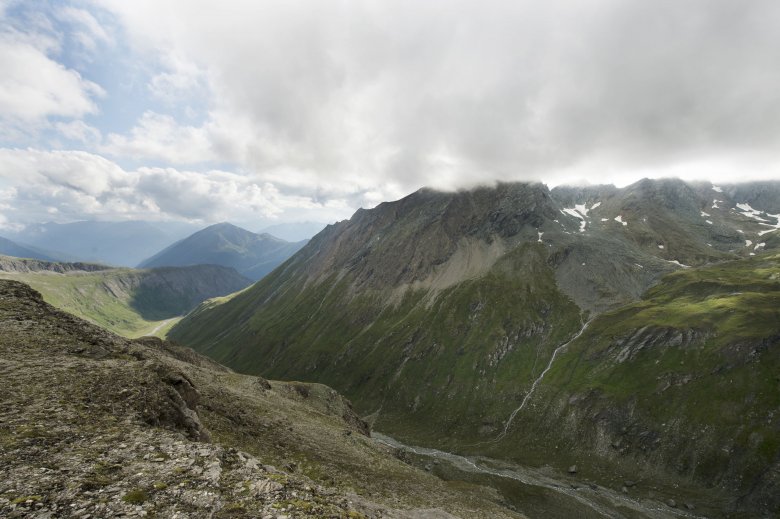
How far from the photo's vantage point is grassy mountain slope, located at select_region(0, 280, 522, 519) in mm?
17547

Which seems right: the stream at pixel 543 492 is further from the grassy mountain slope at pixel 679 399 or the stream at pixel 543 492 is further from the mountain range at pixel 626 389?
the grassy mountain slope at pixel 679 399

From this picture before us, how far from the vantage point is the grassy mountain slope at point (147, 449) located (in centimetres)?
1755

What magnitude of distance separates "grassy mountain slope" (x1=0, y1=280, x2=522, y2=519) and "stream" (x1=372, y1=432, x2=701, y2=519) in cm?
2951

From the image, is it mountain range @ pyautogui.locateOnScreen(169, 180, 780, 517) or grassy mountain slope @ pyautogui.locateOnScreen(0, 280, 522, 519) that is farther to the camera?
mountain range @ pyautogui.locateOnScreen(169, 180, 780, 517)

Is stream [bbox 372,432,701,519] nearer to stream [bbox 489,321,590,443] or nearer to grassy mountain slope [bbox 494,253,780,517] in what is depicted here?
grassy mountain slope [bbox 494,253,780,517]

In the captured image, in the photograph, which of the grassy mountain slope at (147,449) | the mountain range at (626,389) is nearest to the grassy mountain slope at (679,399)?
the mountain range at (626,389)

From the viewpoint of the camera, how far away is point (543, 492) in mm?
97125

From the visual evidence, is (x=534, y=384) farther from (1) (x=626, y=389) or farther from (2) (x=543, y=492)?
(2) (x=543, y=492)

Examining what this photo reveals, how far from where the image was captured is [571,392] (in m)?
136

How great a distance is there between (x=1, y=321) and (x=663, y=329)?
565ft

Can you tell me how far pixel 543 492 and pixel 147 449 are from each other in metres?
105

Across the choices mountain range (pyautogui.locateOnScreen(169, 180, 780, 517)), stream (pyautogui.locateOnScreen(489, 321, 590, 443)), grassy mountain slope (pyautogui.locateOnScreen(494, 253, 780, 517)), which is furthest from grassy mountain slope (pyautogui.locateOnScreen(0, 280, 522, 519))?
stream (pyautogui.locateOnScreen(489, 321, 590, 443))

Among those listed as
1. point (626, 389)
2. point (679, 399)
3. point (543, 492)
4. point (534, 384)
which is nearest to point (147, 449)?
point (543, 492)

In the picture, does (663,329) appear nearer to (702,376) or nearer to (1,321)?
(702,376)
